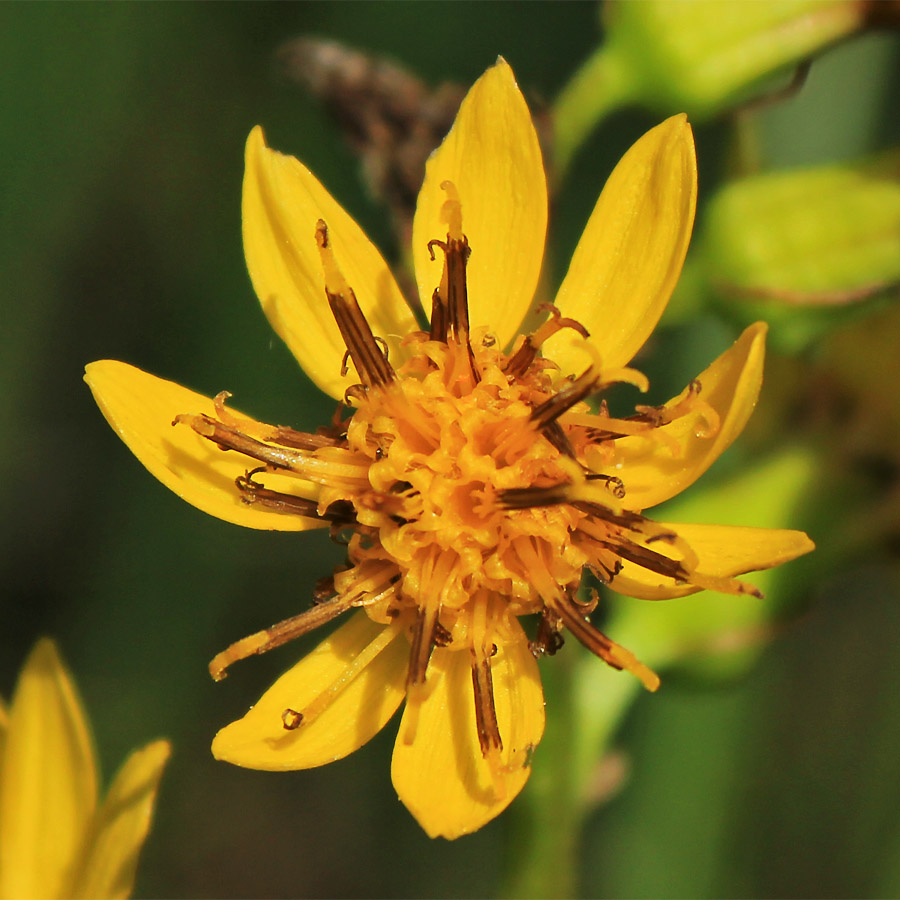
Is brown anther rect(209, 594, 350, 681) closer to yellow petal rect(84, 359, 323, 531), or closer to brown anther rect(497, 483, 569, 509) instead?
yellow petal rect(84, 359, 323, 531)

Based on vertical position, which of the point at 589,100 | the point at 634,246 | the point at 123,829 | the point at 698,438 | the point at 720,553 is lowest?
the point at 123,829

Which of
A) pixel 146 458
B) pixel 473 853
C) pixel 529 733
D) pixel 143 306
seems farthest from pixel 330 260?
Answer: pixel 473 853

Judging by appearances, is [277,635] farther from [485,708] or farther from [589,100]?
[589,100]

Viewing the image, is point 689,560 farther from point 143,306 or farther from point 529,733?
point 143,306

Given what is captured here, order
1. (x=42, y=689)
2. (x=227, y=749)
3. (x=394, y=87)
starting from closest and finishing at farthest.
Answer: (x=227, y=749) → (x=42, y=689) → (x=394, y=87)

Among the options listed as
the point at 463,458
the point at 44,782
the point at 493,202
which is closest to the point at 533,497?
the point at 463,458

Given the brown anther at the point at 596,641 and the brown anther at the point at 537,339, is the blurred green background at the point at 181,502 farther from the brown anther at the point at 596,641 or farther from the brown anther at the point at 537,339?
the brown anther at the point at 596,641
